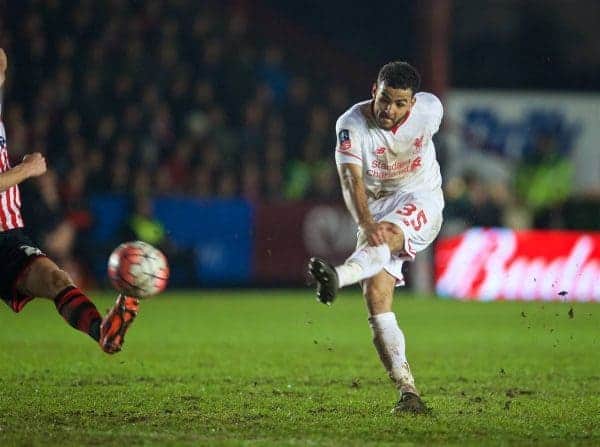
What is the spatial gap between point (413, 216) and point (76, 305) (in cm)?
215

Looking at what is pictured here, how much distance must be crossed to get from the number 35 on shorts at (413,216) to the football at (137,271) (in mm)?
1571

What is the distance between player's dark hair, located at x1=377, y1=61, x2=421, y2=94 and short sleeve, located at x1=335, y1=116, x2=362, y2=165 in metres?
0.35

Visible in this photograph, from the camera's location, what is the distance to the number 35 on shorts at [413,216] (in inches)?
285

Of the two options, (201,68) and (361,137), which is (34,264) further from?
(201,68)

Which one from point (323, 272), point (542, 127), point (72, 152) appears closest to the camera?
point (323, 272)

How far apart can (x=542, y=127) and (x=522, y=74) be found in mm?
2586

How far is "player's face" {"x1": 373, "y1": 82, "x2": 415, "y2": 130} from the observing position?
23.4 ft

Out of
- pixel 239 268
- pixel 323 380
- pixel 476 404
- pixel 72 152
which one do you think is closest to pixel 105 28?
pixel 72 152

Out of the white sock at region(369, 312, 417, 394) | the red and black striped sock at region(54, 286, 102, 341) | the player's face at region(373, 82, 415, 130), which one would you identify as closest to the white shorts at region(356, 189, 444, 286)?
the white sock at region(369, 312, 417, 394)

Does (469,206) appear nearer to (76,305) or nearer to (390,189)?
(390,189)

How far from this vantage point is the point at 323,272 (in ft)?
21.7

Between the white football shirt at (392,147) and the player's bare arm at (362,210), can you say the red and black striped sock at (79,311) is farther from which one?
the white football shirt at (392,147)

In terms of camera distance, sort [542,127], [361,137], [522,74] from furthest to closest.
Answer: [522,74] < [542,127] < [361,137]

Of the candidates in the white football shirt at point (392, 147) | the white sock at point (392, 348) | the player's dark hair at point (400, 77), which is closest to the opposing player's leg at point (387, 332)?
the white sock at point (392, 348)
